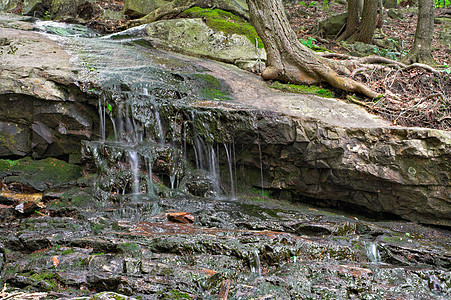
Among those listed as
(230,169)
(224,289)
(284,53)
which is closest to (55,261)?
(224,289)

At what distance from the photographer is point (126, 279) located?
3.15 metres

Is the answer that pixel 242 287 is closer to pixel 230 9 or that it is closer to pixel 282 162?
pixel 282 162

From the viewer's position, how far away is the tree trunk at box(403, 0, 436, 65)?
9523 mm

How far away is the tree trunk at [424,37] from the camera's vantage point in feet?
31.2

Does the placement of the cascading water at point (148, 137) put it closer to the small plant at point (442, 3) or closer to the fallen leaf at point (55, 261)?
the fallen leaf at point (55, 261)

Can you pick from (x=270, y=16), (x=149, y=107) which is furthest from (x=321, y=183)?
(x=270, y=16)

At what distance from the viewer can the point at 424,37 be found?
31.5ft

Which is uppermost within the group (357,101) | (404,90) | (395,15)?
(395,15)

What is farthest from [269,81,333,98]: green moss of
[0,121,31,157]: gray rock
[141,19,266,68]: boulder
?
[0,121,31,157]: gray rock

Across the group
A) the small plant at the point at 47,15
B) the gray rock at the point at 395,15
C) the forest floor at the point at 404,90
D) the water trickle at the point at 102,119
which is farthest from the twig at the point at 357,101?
the small plant at the point at 47,15

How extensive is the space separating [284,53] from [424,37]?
4242 mm

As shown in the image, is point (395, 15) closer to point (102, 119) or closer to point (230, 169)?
point (230, 169)

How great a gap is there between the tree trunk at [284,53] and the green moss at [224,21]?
1936 mm

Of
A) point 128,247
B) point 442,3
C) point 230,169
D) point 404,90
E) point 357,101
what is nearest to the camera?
point 128,247
